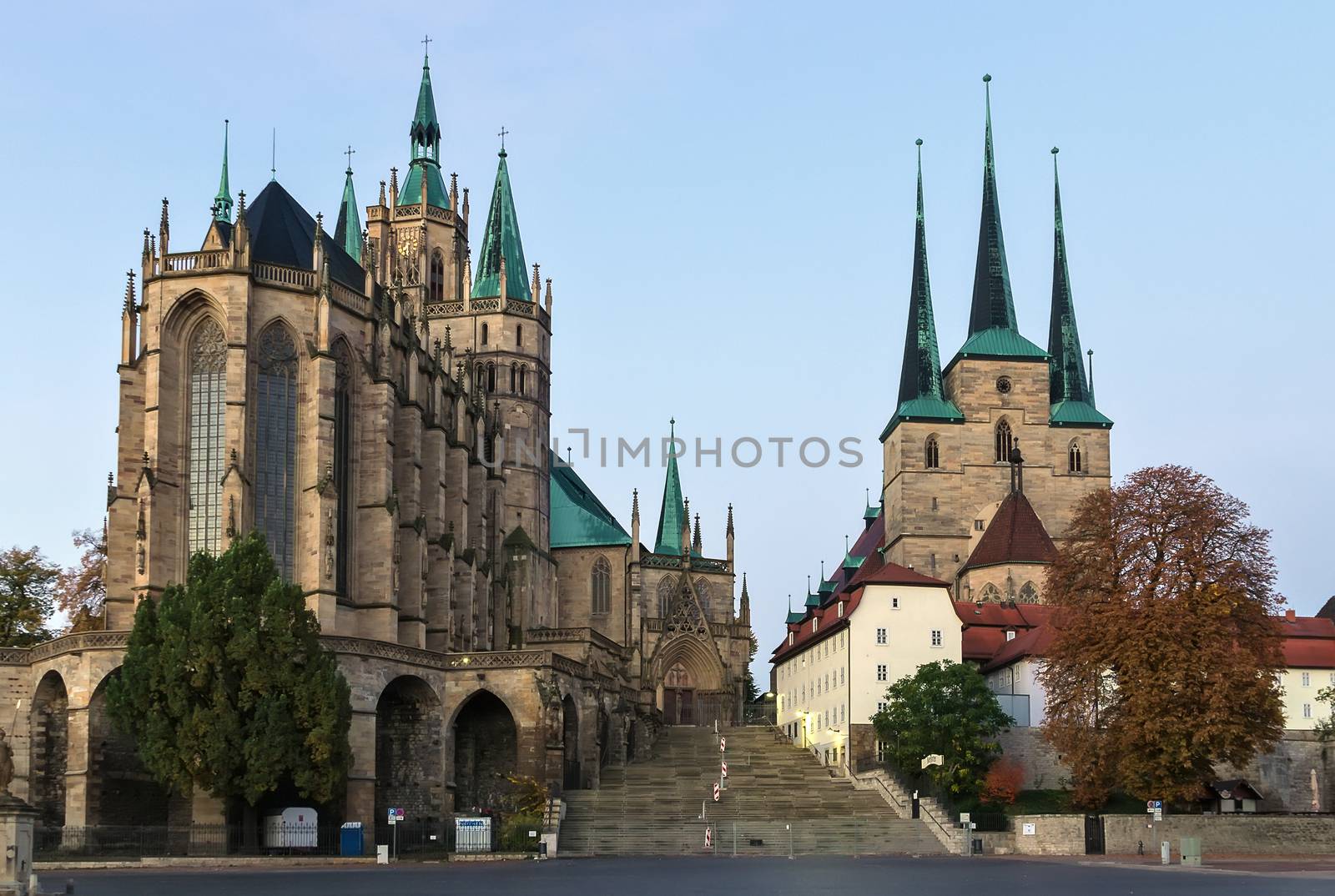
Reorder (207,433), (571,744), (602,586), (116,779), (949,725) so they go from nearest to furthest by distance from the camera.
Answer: (116,779), (207,433), (949,725), (571,744), (602,586)

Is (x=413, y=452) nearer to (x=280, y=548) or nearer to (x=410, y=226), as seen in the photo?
(x=280, y=548)

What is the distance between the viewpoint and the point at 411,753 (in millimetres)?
60750

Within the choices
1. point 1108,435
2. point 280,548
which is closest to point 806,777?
point 280,548

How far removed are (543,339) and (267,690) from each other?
43.7 m

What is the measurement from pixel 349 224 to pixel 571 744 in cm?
5230

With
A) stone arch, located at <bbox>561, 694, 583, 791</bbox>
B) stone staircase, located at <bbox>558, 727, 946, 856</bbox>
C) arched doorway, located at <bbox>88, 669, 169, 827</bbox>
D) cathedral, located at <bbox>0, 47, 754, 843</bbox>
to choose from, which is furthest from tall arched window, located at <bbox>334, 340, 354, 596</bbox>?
stone staircase, located at <bbox>558, 727, 946, 856</bbox>

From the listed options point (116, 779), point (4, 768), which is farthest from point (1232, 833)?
point (4, 768)

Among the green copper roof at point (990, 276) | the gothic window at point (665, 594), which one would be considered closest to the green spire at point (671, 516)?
the gothic window at point (665, 594)

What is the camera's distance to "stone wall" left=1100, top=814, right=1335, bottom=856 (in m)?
55.2

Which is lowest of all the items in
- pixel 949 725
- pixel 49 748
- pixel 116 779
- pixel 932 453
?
pixel 116 779

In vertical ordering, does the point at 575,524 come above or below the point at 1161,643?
above

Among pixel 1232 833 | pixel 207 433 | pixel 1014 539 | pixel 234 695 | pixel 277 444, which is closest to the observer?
pixel 234 695

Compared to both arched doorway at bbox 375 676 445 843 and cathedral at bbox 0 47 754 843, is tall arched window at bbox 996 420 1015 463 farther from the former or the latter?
arched doorway at bbox 375 676 445 843

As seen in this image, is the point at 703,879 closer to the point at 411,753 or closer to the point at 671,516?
the point at 411,753
